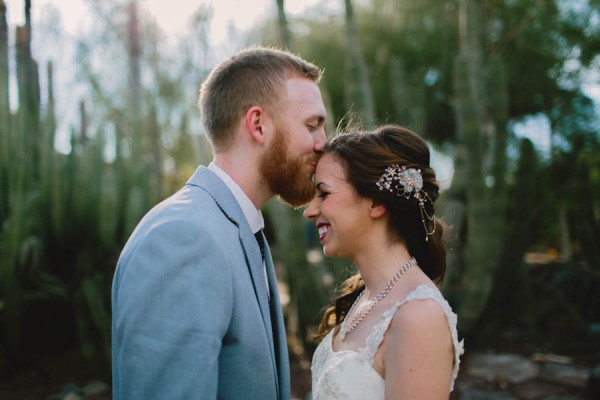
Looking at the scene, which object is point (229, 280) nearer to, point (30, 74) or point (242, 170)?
point (242, 170)

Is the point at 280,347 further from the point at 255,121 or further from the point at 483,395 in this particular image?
the point at 483,395

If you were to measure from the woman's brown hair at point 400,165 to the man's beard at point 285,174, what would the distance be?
0.67 ft

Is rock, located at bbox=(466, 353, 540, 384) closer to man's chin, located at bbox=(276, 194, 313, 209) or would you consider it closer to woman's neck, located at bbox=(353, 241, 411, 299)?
woman's neck, located at bbox=(353, 241, 411, 299)

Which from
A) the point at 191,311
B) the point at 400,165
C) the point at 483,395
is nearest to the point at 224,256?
the point at 191,311

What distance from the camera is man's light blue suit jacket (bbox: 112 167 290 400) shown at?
1.64 meters

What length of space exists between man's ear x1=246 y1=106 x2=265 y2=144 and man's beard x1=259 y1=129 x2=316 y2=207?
0.22 feet

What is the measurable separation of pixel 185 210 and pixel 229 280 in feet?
0.96

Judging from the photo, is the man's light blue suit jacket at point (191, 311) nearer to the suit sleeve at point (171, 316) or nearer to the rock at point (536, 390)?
the suit sleeve at point (171, 316)

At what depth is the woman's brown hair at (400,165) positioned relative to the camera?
2.43 metres

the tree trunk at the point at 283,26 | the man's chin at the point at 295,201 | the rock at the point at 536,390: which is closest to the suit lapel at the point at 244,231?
the man's chin at the point at 295,201

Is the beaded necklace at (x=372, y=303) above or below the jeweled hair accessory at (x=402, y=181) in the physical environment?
below

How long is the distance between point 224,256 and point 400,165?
103cm

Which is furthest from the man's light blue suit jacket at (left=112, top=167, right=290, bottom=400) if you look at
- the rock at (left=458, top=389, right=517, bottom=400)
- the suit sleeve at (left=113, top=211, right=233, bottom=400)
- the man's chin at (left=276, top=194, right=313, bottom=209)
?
the rock at (left=458, top=389, right=517, bottom=400)

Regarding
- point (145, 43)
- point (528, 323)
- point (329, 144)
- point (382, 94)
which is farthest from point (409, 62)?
→ point (329, 144)
